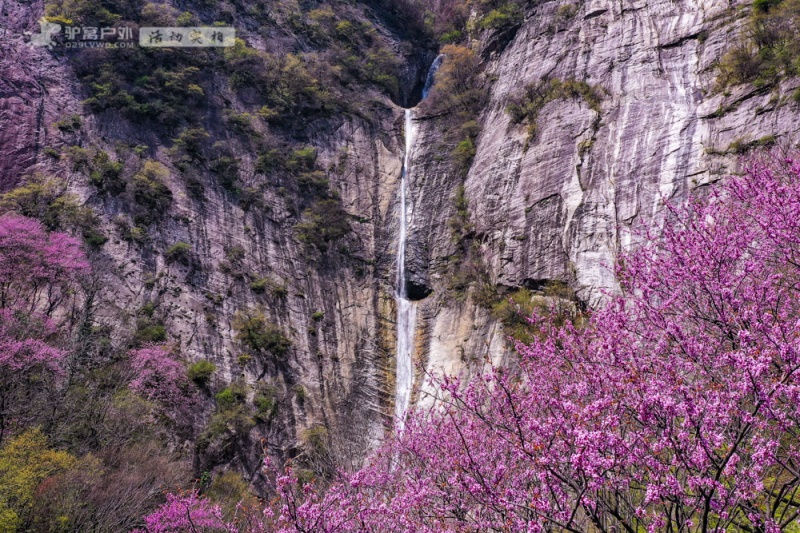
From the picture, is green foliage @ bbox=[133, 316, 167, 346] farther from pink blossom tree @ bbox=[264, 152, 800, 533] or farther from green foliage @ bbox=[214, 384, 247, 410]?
pink blossom tree @ bbox=[264, 152, 800, 533]

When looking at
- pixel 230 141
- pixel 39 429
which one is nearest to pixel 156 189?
pixel 230 141

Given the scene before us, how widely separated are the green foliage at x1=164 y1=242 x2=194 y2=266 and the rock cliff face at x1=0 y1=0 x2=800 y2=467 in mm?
398

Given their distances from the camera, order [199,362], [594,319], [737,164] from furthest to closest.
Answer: [199,362] < [737,164] < [594,319]

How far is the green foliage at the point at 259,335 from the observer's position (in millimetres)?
21094

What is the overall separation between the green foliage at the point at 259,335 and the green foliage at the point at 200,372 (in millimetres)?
2404

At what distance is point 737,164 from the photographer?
15430 mm

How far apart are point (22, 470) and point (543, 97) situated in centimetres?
2683

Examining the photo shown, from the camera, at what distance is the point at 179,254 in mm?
22031

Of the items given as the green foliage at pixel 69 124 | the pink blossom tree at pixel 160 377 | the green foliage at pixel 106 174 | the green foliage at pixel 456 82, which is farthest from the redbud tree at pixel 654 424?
the green foliage at pixel 456 82

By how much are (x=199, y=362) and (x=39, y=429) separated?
7615 millimetres

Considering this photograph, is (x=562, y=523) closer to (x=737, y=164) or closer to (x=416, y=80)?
(x=737, y=164)

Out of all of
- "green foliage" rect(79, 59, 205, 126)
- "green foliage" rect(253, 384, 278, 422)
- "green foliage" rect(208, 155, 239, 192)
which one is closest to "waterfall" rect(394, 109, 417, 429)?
"green foliage" rect(253, 384, 278, 422)

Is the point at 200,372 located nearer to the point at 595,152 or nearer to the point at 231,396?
the point at 231,396

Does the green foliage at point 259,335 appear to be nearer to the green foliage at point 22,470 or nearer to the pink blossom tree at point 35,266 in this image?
the pink blossom tree at point 35,266
